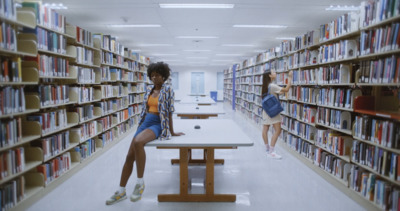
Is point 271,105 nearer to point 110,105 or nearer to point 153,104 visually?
point 153,104

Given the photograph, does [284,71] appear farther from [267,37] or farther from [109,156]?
[109,156]

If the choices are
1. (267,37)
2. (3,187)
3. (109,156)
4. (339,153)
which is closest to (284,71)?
(267,37)

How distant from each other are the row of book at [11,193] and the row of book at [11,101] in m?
0.64

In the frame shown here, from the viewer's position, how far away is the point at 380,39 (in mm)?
2371

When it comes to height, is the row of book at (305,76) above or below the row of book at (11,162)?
above

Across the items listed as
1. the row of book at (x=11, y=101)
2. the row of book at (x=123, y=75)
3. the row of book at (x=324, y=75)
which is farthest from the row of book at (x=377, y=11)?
the row of book at (x=123, y=75)

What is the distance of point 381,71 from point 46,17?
3556 millimetres

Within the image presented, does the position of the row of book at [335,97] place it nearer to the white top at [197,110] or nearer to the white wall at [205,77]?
the white top at [197,110]

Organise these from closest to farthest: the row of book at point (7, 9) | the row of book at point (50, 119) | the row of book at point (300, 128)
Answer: the row of book at point (7, 9) → the row of book at point (50, 119) → the row of book at point (300, 128)

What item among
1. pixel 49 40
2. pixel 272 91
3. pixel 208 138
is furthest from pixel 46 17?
pixel 272 91

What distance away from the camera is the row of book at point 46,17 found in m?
2.67

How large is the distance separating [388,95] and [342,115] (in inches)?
20.5

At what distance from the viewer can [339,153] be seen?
3.05 m

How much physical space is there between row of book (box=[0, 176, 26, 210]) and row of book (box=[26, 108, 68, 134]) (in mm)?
619
